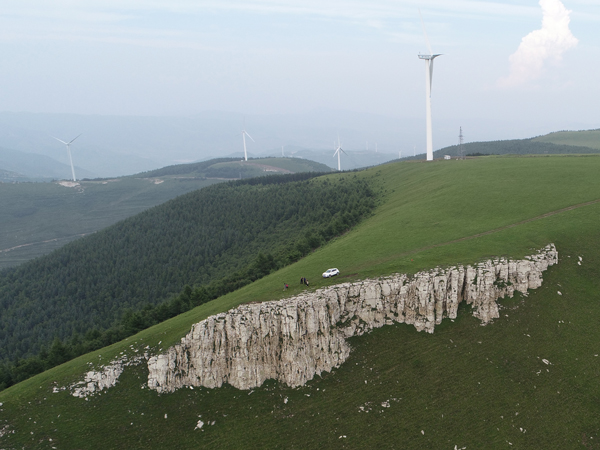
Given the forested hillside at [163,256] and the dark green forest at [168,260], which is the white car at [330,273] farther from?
the forested hillside at [163,256]

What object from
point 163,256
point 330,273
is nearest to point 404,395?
point 330,273

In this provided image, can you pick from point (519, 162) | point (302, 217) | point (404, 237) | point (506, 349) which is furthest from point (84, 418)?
point (519, 162)

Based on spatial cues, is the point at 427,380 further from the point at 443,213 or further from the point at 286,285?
the point at 443,213

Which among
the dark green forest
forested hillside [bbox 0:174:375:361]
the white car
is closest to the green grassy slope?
the white car

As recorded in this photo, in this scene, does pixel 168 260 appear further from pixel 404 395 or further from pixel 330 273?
pixel 404 395

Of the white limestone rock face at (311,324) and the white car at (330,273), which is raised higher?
the white car at (330,273)

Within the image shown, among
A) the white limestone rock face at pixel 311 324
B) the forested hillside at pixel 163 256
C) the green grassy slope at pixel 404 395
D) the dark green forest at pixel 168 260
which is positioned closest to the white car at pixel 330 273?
the green grassy slope at pixel 404 395
